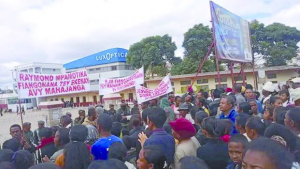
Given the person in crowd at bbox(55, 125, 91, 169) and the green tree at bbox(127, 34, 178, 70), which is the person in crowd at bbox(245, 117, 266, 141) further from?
the green tree at bbox(127, 34, 178, 70)

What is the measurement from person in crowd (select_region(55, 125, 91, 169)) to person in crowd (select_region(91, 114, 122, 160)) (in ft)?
0.33

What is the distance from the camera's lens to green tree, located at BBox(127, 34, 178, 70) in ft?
120

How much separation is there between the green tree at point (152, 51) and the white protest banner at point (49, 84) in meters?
27.9

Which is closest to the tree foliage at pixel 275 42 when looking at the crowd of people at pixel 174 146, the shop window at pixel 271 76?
the shop window at pixel 271 76

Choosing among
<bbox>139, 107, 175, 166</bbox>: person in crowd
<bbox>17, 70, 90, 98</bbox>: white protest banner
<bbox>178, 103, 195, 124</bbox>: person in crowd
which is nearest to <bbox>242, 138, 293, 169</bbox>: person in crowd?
<bbox>139, 107, 175, 166</bbox>: person in crowd

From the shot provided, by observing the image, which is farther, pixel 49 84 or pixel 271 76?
pixel 271 76

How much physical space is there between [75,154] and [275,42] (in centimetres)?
3358

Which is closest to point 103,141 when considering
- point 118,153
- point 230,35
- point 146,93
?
point 118,153

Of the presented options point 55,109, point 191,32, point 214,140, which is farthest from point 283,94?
point 191,32

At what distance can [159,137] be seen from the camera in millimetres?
3043

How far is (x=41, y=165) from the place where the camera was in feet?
6.55

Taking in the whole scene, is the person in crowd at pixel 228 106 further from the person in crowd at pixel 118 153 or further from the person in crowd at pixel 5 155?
the person in crowd at pixel 5 155

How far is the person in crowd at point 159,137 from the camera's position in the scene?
2928 mm

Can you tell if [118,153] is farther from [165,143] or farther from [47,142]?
[47,142]
